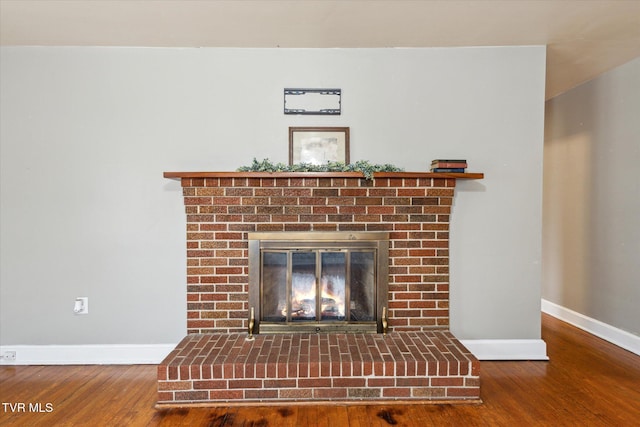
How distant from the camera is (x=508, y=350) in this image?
2.65 metres

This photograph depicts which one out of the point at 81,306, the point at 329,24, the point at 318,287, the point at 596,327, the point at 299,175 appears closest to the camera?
the point at 329,24

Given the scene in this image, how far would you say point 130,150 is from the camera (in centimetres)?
262

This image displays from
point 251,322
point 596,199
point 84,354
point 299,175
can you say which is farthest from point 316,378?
point 596,199

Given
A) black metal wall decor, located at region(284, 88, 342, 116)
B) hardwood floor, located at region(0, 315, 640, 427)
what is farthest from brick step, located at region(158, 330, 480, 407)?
black metal wall decor, located at region(284, 88, 342, 116)

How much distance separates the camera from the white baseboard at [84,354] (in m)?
2.59

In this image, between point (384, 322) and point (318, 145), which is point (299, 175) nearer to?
point (318, 145)

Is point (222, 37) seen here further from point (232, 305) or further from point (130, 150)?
point (232, 305)

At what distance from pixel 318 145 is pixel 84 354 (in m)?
2.24

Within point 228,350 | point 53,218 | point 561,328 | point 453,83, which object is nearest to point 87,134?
point 53,218

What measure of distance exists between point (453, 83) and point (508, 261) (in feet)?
4.45

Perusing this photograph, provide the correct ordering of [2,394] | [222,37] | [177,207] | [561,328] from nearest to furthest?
[2,394]
[222,37]
[177,207]
[561,328]

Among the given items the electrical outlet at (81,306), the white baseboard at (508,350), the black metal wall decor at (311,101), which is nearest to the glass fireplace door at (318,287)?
the white baseboard at (508,350)

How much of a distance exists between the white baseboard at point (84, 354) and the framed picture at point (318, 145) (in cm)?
173

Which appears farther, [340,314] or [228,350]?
[340,314]
